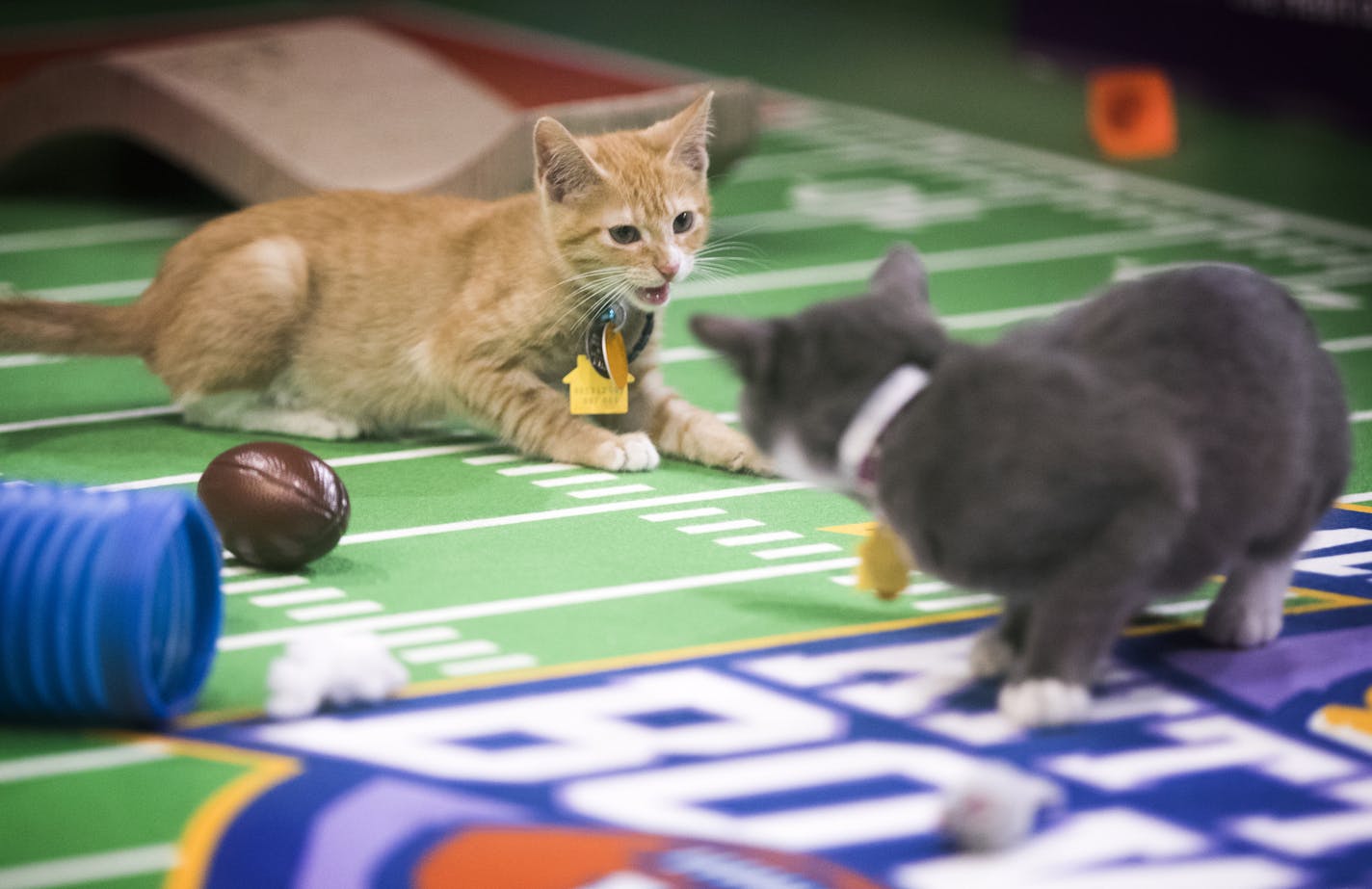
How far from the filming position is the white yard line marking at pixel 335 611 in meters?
4.05

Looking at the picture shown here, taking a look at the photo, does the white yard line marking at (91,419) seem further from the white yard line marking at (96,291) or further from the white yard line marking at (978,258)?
the white yard line marking at (978,258)

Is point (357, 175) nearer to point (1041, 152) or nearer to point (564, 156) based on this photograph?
point (564, 156)

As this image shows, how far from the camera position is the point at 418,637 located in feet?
12.9

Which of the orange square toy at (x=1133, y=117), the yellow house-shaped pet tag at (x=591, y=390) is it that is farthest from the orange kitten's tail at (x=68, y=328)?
the orange square toy at (x=1133, y=117)

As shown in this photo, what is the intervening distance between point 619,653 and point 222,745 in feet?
2.79

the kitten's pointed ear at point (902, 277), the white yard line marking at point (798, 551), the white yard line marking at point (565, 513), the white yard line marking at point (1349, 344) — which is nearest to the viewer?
the kitten's pointed ear at point (902, 277)

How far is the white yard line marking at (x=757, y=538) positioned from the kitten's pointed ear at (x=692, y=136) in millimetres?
1140

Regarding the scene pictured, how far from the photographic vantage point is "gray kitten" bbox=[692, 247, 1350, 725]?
3.22 meters

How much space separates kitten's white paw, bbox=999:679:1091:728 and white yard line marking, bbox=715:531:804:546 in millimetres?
1196

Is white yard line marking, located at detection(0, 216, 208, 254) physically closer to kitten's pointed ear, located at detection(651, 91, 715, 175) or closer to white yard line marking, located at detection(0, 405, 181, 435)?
white yard line marking, located at detection(0, 405, 181, 435)

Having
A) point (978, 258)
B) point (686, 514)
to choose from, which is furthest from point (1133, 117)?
point (686, 514)

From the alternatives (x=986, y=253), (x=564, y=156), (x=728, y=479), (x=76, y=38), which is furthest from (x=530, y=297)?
(x=76, y=38)

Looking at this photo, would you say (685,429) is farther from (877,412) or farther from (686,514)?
(877,412)

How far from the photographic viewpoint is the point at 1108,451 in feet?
10.6
